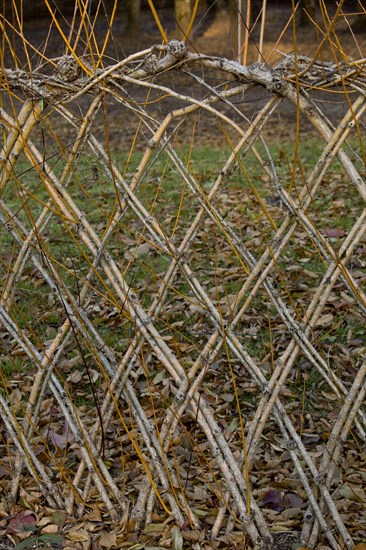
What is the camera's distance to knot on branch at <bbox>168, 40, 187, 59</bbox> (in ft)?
6.80

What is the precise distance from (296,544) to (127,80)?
1.65 m

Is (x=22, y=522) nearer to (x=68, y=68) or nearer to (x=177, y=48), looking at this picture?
(x=68, y=68)

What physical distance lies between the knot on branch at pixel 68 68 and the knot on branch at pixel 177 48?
1.17ft

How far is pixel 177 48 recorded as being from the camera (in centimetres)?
208

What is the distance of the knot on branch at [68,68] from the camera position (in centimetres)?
224

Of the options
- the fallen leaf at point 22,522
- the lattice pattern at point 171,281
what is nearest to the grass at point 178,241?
the lattice pattern at point 171,281

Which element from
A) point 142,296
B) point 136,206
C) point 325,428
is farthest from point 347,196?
point 136,206

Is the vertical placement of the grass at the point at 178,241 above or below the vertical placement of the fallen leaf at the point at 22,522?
above

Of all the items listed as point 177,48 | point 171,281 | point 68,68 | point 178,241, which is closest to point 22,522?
point 171,281

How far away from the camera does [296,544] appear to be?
7.54 feet

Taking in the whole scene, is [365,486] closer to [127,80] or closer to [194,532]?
[194,532]

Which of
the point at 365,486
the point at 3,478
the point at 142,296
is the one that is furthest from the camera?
the point at 142,296

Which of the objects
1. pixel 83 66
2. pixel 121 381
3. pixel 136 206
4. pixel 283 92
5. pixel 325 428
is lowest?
pixel 325 428

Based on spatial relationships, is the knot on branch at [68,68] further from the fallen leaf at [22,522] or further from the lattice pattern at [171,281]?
the fallen leaf at [22,522]
